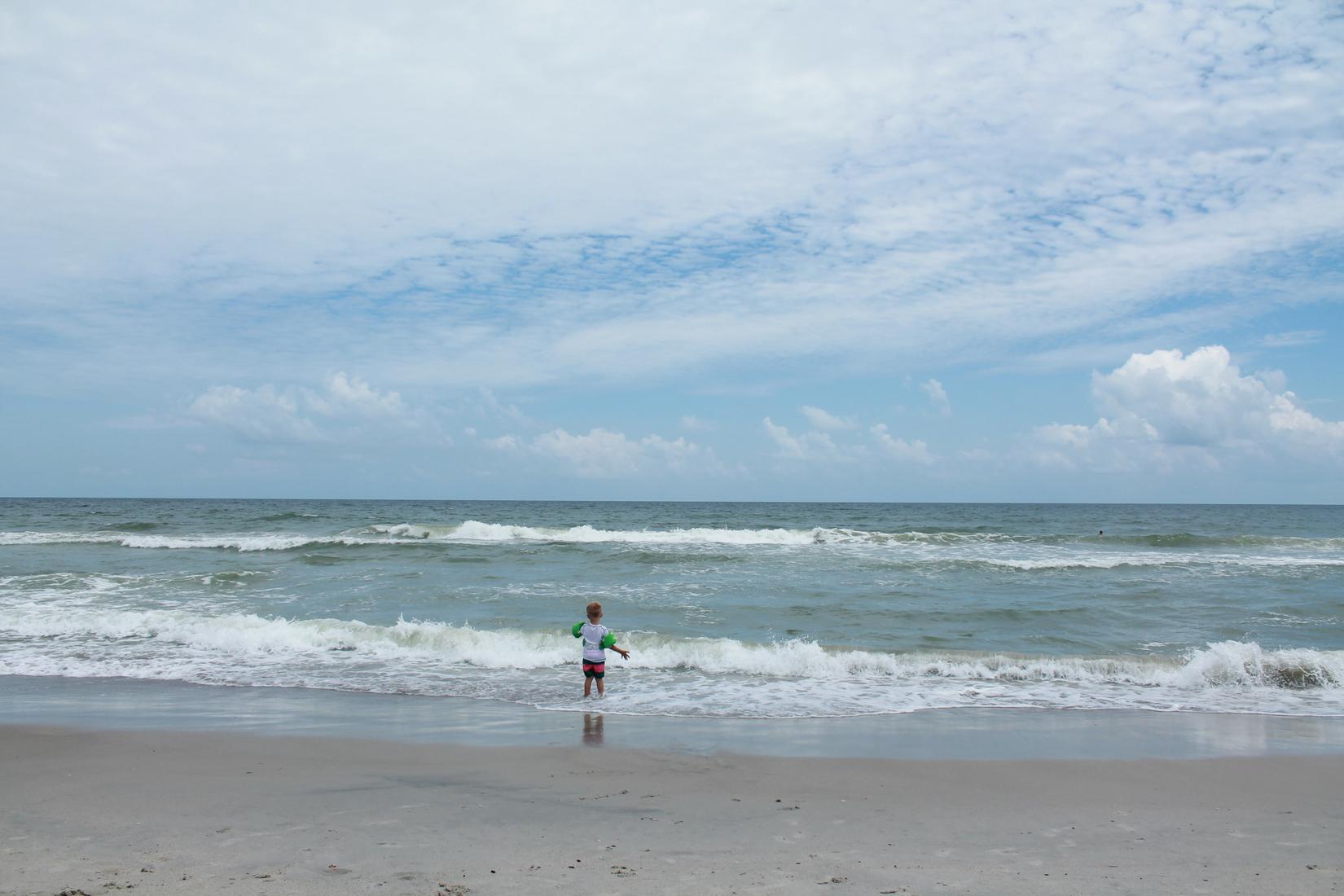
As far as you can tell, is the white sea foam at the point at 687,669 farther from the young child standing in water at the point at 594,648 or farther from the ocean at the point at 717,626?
the young child standing in water at the point at 594,648

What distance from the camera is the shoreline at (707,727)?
7.48 m

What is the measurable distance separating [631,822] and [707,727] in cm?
293

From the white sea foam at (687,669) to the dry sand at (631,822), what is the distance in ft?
8.14

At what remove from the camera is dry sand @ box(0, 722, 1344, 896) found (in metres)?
4.50

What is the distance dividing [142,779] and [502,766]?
8.83 feet

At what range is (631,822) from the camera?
544cm

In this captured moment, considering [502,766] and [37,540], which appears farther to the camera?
[37,540]

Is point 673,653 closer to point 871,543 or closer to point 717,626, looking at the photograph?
point 717,626

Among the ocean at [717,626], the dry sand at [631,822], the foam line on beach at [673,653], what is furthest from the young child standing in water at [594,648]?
the dry sand at [631,822]

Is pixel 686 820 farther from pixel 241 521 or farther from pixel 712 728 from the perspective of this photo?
pixel 241 521

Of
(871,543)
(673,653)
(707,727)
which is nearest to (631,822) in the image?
(707,727)

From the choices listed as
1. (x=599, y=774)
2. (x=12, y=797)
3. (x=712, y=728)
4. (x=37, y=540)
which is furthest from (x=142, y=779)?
(x=37, y=540)

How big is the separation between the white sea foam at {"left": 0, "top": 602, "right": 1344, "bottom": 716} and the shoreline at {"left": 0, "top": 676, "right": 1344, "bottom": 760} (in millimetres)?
530

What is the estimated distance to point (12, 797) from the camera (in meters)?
5.95
